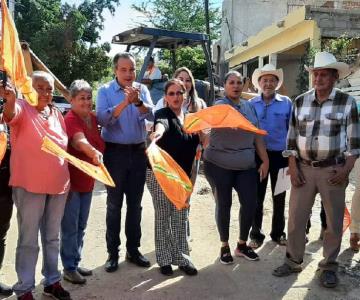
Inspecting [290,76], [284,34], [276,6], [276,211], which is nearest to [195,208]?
[276,211]

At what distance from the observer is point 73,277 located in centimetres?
399

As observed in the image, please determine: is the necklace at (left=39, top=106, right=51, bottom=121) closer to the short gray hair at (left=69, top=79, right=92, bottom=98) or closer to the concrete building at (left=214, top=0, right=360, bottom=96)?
the short gray hair at (left=69, top=79, right=92, bottom=98)

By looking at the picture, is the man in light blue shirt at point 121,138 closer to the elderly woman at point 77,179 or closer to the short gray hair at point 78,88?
the elderly woman at point 77,179

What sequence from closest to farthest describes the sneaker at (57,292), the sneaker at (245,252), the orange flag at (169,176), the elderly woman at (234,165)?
the sneaker at (57,292), the orange flag at (169,176), the elderly woman at (234,165), the sneaker at (245,252)

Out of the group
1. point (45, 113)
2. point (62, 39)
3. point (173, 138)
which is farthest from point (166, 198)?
point (62, 39)

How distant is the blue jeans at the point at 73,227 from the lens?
3.89 meters

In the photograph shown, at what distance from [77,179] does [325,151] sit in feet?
7.15

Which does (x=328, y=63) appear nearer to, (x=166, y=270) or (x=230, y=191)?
(x=230, y=191)

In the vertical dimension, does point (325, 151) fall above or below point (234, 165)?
above

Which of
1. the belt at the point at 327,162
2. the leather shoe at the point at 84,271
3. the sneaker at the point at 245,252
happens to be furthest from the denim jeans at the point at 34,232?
the belt at the point at 327,162

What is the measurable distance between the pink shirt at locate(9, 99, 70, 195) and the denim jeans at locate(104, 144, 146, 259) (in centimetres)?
82

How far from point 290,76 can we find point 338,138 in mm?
16938

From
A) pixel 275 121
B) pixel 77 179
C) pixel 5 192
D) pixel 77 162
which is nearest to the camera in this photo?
pixel 77 162

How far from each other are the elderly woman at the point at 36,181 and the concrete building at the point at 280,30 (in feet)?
22.9
